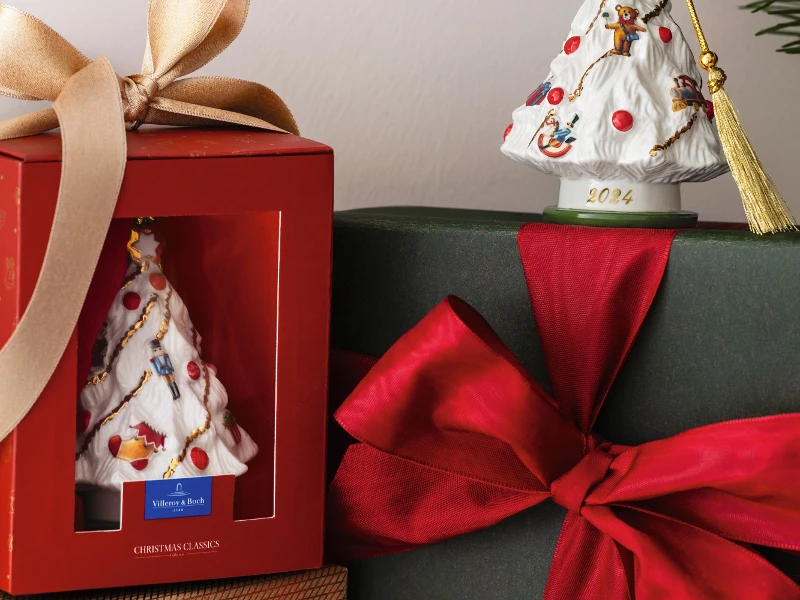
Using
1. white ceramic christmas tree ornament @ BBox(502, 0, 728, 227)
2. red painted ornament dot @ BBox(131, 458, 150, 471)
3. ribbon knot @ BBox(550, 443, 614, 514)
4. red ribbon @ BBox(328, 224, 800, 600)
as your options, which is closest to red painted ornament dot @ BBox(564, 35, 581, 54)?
white ceramic christmas tree ornament @ BBox(502, 0, 728, 227)

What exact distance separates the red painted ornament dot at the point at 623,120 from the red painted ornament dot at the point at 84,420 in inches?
12.9

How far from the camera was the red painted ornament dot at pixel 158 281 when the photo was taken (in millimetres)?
513

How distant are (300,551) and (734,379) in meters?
0.25

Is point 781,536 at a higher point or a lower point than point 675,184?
lower

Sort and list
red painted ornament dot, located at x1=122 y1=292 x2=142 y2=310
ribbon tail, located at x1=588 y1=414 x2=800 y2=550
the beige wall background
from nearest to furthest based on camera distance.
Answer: ribbon tail, located at x1=588 y1=414 x2=800 y2=550, red painted ornament dot, located at x1=122 y1=292 x2=142 y2=310, the beige wall background

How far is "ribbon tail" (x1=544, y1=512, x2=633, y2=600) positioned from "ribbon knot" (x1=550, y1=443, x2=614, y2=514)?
0.05ft

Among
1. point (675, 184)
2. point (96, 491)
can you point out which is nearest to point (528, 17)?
point (675, 184)

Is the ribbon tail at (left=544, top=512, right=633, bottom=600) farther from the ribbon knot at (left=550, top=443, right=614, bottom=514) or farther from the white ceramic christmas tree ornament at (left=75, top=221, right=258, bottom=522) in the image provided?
the white ceramic christmas tree ornament at (left=75, top=221, right=258, bottom=522)

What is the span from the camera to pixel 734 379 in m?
0.44

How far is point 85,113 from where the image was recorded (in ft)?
1.55

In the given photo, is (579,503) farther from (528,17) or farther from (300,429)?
(528,17)

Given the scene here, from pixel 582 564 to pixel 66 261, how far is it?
0.30 m

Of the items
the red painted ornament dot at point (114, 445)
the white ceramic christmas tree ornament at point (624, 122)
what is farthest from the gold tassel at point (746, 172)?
the red painted ornament dot at point (114, 445)

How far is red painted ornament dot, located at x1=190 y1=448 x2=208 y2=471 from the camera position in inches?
19.7
